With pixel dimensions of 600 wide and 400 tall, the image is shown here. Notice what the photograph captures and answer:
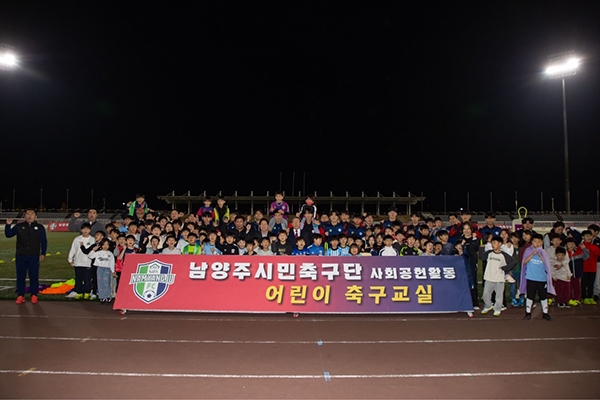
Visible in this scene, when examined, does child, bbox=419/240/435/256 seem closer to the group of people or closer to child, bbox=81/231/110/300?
the group of people

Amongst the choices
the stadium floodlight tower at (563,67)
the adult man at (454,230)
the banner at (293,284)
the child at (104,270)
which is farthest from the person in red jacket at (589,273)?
the stadium floodlight tower at (563,67)

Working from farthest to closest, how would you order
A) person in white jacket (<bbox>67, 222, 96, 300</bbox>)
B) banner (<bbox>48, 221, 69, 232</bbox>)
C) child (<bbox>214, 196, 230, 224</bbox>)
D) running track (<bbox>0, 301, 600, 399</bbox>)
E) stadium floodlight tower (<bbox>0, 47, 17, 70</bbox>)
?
banner (<bbox>48, 221, 69, 232</bbox>)
stadium floodlight tower (<bbox>0, 47, 17, 70</bbox>)
child (<bbox>214, 196, 230, 224</bbox>)
person in white jacket (<bbox>67, 222, 96, 300</bbox>)
running track (<bbox>0, 301, 600, 399</bbox>)

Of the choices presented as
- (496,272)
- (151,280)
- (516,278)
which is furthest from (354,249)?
(151,280)

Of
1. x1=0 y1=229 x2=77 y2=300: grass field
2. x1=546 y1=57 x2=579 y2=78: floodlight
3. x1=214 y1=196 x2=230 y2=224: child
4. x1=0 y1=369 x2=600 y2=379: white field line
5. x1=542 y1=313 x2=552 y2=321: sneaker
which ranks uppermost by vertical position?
x1=546 y1=57 x2=579 y2=78: floodlight

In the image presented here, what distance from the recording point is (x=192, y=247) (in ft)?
25.2

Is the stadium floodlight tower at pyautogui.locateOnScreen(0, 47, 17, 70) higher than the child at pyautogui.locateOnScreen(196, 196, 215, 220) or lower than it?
higher

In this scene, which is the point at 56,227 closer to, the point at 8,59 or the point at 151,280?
the point at 8,59

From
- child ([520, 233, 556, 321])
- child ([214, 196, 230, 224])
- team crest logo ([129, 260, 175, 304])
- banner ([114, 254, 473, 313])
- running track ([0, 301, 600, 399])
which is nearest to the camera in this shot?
running track ([0, 301, 600, 399])

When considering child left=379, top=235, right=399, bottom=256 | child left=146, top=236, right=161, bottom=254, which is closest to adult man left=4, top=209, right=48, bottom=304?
child left=146, top=236, right=161, bottom=254

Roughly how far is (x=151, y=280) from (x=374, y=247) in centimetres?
454

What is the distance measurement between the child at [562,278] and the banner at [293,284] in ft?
7.81

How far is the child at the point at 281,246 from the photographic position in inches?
295

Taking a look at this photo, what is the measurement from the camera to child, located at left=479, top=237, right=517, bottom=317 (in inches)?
272

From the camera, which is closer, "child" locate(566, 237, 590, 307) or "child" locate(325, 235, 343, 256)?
"child" locate(325, 235, 343, 256)
